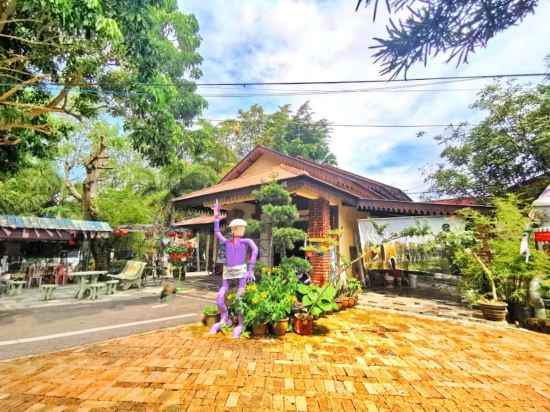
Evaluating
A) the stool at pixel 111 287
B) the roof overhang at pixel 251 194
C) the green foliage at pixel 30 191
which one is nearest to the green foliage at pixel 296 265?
the roof overhang at pixel 251 194

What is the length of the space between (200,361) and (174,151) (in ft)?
20.2

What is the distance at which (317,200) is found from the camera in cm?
891

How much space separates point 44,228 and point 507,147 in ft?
59.6

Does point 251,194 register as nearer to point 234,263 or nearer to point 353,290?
point 353,290

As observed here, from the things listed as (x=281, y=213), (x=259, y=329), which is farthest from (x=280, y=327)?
(x=281, y=213)

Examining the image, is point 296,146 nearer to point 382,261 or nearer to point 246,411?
point 382,261

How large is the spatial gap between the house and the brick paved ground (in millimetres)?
4407

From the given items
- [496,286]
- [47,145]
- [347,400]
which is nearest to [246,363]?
[347,400]

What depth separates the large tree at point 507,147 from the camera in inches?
372

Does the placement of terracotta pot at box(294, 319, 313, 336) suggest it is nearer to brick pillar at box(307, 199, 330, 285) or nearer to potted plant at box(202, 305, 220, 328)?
potted plant at box(202, 305, 220, 328)

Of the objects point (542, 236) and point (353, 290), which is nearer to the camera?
point (542, 236)

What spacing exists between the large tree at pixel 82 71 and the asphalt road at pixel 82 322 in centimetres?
407

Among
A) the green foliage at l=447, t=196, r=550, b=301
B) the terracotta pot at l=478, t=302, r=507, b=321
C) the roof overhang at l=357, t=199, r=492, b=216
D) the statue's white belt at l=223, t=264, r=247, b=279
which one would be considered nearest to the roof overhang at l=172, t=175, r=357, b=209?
the roof overhang at l=357, t=199, r=492, b=216

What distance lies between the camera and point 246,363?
10.6 feet
